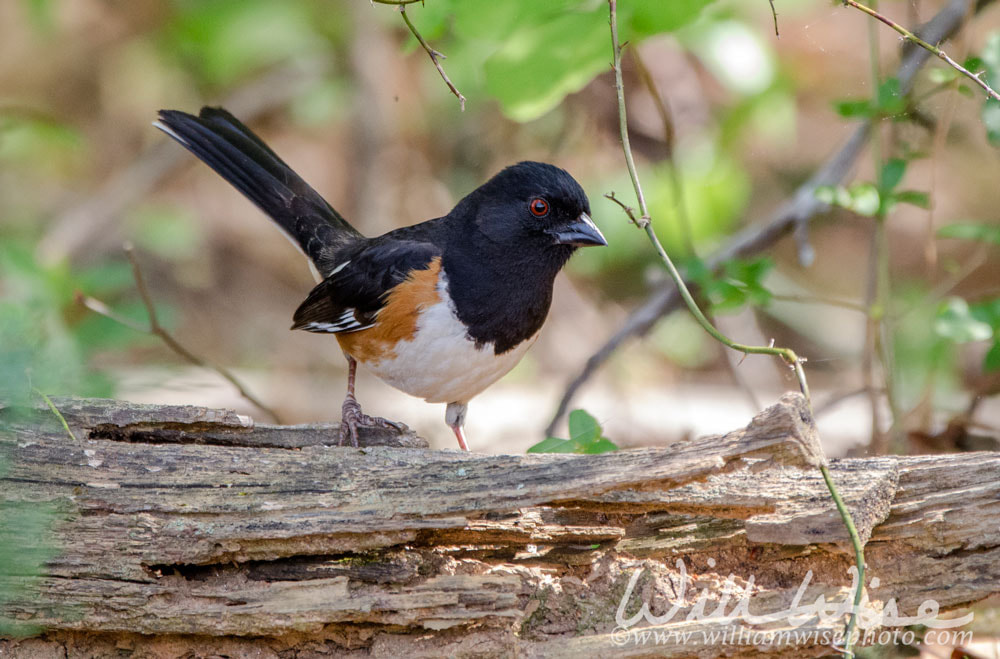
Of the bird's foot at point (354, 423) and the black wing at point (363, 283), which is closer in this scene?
the bird's foot at point (354, 423)

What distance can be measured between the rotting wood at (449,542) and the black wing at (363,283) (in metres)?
0.86

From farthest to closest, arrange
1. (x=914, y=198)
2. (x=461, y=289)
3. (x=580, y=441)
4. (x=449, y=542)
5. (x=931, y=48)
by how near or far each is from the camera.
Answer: (x=461, y=289)
(x=914, y=198)
(x=580, y=441)
(x=449, y=542)
(x=931, y=48)

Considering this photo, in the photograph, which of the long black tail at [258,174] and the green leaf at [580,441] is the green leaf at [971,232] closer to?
the green leaf at [580,441]

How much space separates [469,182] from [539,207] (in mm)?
3230

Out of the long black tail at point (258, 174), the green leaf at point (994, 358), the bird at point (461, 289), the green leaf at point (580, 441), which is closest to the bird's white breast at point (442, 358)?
the bird at point (461, 289)

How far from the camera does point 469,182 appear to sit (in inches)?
240

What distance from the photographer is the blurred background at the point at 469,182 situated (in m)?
4.78

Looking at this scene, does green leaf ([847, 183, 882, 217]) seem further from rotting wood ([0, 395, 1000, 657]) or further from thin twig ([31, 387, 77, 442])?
thin twig ([31, 387, 77, 442])

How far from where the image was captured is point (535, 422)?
4887 millimetres

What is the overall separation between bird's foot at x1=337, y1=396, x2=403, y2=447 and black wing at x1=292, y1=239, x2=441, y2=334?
0.97 ft

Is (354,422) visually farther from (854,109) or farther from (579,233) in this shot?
(854,109)

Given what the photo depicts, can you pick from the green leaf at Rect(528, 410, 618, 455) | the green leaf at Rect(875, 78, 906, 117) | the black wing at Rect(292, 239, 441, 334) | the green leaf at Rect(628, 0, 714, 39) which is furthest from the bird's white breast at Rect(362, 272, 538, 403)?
the green leaf at Rect(875, 78, 906, 117)

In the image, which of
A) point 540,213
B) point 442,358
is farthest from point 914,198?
point 442,358

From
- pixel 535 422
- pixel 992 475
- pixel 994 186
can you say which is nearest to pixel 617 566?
pixel 992 475
